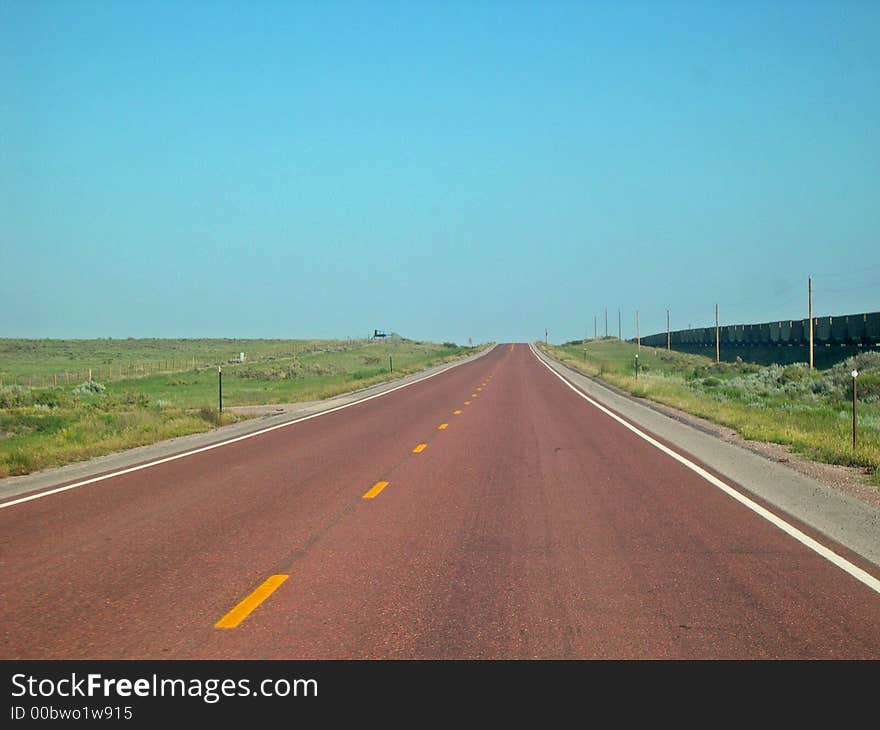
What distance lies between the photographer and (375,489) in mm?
13023

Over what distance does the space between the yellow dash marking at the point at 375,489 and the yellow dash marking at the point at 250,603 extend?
179 inches

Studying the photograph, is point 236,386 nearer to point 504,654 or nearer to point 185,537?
point 185,537

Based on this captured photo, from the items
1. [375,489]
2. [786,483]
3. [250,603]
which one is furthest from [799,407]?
[250,603]

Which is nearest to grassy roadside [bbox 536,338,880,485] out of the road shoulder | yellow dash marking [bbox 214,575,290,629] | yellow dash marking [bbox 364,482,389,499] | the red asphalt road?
the road shoulder

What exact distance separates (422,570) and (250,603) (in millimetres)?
1619

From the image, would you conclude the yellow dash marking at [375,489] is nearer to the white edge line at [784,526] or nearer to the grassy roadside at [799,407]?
the white edge line at [784,526]

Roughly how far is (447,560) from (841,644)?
3490 millimetres

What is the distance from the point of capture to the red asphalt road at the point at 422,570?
602cm

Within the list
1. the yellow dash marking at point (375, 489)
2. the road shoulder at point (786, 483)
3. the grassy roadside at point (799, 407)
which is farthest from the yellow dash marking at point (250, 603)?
the grassy roadside at point (799, 407)

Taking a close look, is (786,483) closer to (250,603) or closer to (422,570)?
(422,570)

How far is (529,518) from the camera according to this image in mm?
10602

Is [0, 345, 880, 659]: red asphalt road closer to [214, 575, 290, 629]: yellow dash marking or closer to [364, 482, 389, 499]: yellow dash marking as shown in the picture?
[214, 575, 290, 629]: yellow dash marking

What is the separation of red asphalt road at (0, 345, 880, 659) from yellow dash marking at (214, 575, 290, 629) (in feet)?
0.23
